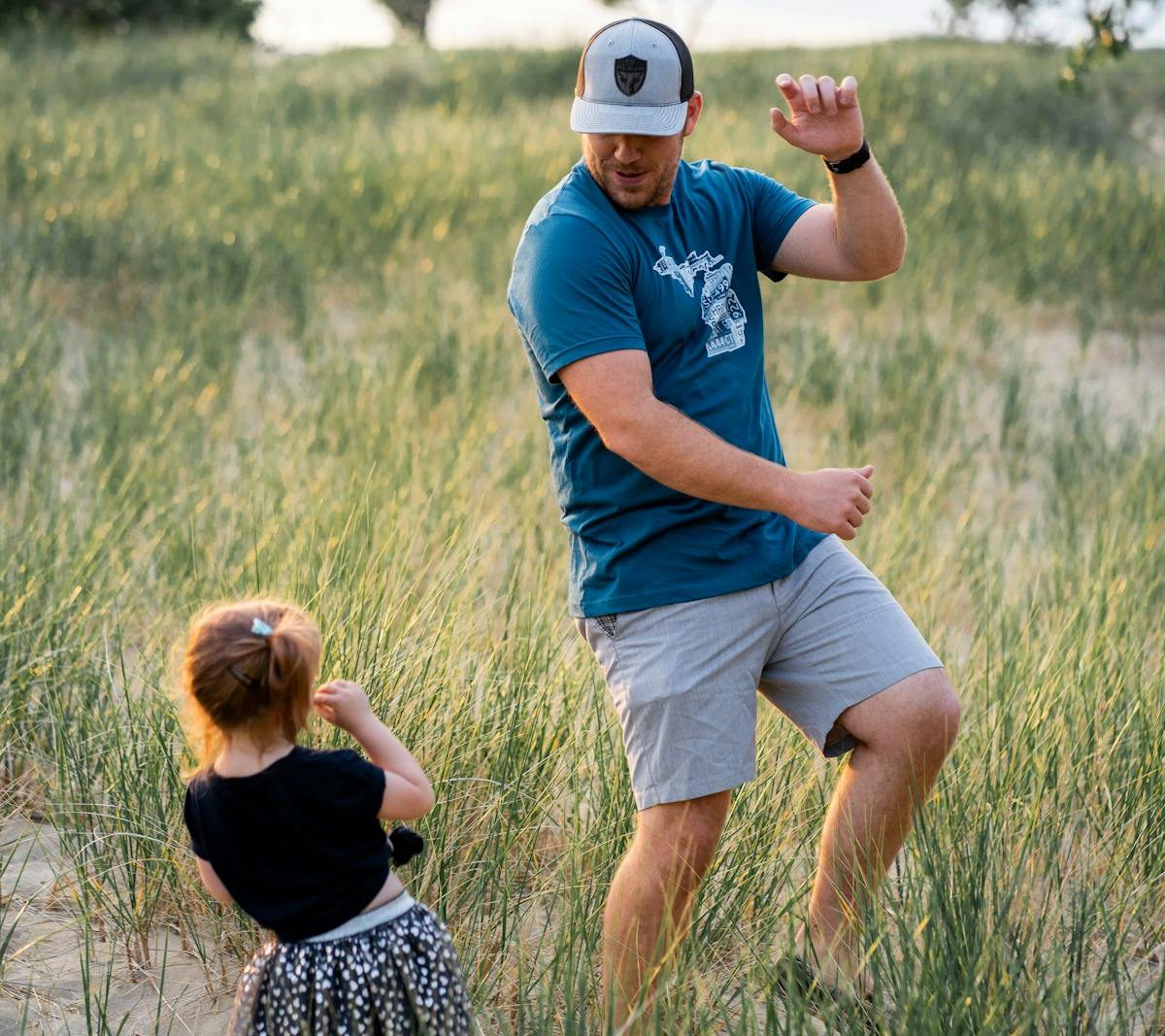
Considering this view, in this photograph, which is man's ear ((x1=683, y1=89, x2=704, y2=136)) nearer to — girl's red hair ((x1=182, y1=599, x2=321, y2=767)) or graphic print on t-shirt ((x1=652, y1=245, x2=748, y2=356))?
graphic print on t-shirt ((x1=652, y1=245, x2=748, y2=356))

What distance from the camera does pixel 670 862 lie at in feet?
8.06

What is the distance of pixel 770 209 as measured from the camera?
2.74 metres

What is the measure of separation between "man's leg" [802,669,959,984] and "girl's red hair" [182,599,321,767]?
3.55ft

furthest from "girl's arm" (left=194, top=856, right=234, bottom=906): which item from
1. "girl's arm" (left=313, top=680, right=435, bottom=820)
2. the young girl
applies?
"girl's arm" (left=313, top=680, right=435, bottom=820)

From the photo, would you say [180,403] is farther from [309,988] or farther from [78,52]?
[78,52]

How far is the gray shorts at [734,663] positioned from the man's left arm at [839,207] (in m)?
0.59

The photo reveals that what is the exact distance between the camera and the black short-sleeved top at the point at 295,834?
1.96 meters

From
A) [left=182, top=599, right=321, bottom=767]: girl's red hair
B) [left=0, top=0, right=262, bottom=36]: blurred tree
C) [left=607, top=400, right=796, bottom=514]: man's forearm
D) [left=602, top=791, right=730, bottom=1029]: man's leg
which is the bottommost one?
[left=602, top=791, right=730, bottom=1029]: man's leg

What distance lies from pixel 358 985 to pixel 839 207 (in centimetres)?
165

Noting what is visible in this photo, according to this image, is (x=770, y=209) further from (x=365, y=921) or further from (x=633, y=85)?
(x=365, y=921)

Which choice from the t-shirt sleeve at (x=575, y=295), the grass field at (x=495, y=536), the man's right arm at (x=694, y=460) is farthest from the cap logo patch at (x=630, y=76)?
the grass field at (x=495, y=536)

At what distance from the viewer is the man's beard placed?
8.13 feet

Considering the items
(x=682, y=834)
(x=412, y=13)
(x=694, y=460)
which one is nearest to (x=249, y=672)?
(x=694, y=460)

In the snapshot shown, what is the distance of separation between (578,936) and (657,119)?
1547mm
